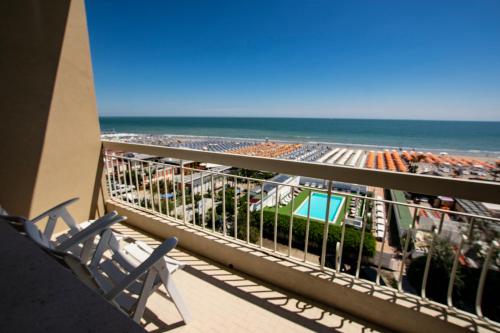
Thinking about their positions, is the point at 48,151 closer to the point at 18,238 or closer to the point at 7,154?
the point at 7,154

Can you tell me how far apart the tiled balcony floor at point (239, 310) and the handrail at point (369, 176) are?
1074mm

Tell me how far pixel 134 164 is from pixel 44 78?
1296 mm

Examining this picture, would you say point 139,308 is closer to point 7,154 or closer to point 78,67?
point 7,154

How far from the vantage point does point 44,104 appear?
244 cm

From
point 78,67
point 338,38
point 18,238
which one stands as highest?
point 338,38

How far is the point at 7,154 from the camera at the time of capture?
2.28 meters

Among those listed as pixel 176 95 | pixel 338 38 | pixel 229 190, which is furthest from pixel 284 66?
pixel 229 190

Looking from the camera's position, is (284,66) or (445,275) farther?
(284,66)

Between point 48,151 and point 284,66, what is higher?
point 284,66

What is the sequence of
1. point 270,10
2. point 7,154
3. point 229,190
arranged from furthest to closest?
point 270,10 → point 229,190 → point 7,154

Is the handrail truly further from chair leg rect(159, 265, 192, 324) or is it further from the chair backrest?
the chair backrest

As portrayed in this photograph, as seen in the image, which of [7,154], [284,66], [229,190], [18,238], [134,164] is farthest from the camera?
[284,66]

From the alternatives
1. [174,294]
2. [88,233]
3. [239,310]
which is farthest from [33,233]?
[239,310]

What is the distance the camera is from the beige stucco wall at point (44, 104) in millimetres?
2240
